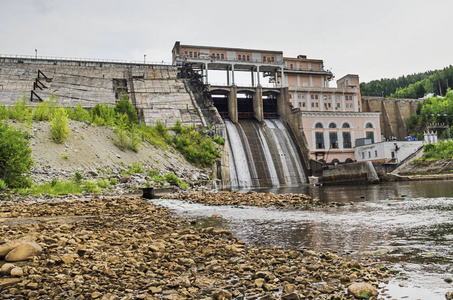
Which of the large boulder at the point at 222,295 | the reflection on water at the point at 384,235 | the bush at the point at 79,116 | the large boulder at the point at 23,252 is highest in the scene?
the bush at the point at 79,116

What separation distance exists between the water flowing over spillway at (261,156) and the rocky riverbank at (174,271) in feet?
97.0

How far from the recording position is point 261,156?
41.6m

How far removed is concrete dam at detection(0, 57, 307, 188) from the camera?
40.3 metres

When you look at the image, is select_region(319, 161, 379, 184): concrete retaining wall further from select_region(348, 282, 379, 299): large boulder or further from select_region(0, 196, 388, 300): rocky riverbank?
select_region(348, 282, 379, 299): large boulder

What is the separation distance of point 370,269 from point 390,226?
4.78 metres

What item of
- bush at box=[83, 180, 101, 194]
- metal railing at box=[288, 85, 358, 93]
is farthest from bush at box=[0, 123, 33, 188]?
metal railing at box=[288, 85, 358, 93]

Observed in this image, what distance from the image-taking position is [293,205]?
16297 mm

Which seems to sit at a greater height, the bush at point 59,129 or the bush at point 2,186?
the bush at point 59,129

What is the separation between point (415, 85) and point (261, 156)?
98322mm

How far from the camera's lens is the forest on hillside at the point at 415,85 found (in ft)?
360

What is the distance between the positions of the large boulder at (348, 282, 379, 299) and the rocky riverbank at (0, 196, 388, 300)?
0.01m

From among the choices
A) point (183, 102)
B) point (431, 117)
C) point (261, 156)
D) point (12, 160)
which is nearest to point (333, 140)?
point (261, 156)

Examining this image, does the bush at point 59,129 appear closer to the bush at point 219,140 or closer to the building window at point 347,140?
the bush at point 219,140

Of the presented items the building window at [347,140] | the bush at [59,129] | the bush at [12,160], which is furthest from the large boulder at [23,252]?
the building window at [347,140]
